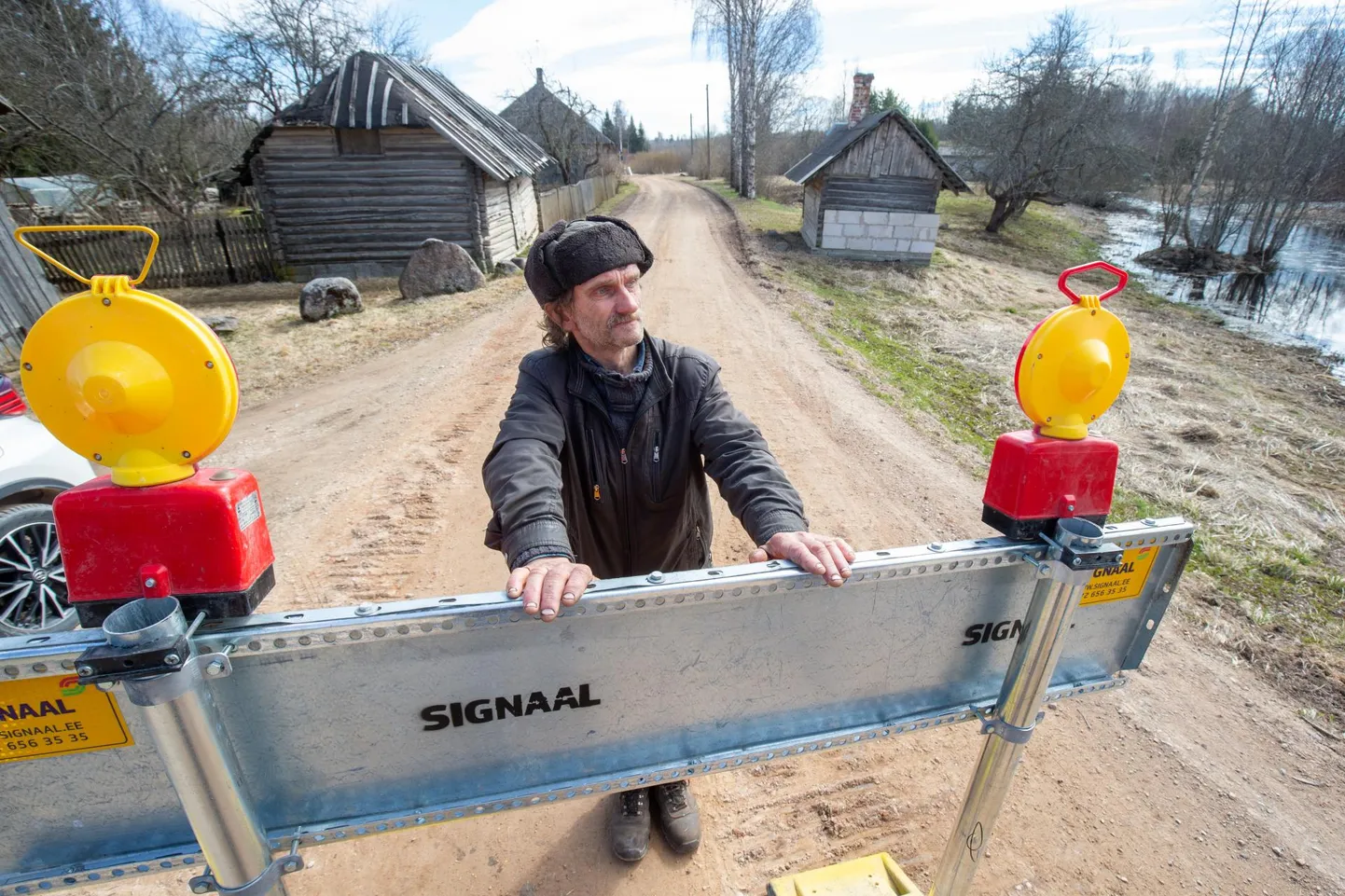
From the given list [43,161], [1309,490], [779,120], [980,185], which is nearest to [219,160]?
[43,161]

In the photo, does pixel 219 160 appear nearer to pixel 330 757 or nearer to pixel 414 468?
pixel 414 468

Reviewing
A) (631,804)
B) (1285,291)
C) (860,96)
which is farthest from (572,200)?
(631,804)

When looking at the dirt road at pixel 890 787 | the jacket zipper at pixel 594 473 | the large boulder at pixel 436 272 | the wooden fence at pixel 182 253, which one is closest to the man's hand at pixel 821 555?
the jacket zipper at pixel 594 473

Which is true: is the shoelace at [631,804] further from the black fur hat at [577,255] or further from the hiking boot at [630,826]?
the black fur hat at [577,255]

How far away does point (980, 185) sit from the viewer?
36.3 metres

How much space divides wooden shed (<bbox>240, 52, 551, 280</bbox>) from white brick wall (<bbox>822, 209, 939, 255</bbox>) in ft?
27.3

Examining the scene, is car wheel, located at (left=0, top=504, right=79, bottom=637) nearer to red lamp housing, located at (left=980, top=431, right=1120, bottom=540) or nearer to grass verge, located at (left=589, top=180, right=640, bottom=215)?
red lamp housing, located at (left=980, top=431, right=1120, bottom=540)

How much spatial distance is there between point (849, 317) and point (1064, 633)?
10.5 m

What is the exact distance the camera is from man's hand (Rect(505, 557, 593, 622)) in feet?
3.85

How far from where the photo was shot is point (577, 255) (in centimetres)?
198

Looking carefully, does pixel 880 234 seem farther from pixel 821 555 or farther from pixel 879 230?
pixel 821 555

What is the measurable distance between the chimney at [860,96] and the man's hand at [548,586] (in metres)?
21.5

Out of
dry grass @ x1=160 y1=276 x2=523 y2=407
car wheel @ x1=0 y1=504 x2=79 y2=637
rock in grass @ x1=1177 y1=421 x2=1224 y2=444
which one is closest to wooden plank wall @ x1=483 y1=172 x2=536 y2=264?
dry grass @ x1=160 y1=276 x2=523 y2=407

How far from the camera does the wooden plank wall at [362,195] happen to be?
1386cm
